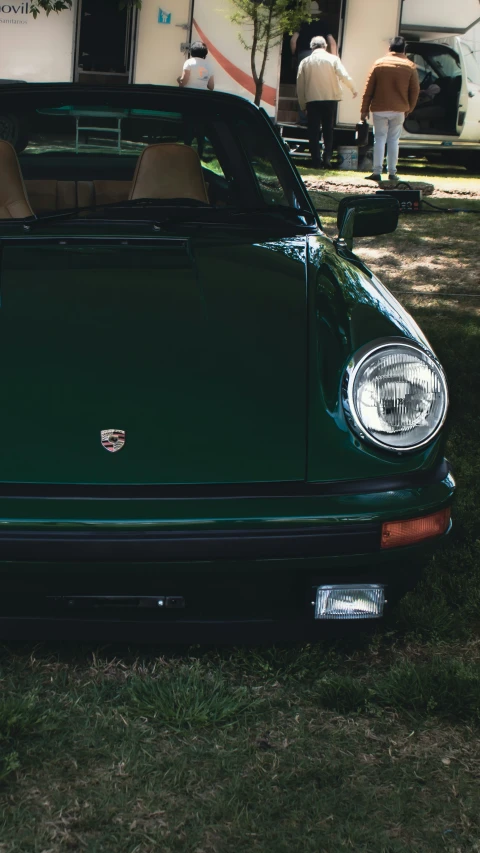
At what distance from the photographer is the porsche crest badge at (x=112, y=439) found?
6.91 ft

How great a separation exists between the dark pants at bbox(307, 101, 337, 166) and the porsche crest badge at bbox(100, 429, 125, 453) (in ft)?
37.7

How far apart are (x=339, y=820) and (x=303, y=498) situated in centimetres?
62

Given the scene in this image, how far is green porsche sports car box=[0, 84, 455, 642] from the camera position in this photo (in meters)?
2.05

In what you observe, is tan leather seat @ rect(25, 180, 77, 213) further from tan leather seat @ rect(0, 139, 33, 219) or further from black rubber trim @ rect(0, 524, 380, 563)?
black rubber trim @ rect(0, 524, 380, 563)

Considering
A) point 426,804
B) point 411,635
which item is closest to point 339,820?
point 426,804

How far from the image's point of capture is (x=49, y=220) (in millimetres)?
3008

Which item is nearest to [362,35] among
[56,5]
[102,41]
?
[102,41]

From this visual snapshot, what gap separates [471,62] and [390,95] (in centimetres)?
291

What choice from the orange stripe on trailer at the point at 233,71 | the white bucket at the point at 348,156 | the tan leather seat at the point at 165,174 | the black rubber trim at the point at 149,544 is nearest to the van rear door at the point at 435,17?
the white bucket at the point at 348,156

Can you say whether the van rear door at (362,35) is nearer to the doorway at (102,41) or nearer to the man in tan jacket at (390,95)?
the man in tan jacket at (390,95)

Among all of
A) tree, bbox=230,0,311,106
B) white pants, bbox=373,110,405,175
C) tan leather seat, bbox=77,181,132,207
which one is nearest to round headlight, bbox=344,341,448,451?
tan leather seat, bbox=77,181,132,207

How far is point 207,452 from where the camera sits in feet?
6.94

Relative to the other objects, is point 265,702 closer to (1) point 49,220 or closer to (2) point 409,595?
(2) point 409,595

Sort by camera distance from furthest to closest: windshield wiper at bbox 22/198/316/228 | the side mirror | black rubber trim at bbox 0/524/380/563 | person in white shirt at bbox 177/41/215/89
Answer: person in white shirt at bbox 177/41/215/89 → the side mirror → windshield wiper at bbox 22/198/316/228 → black rubber trim at bbox 0/524/380/563
